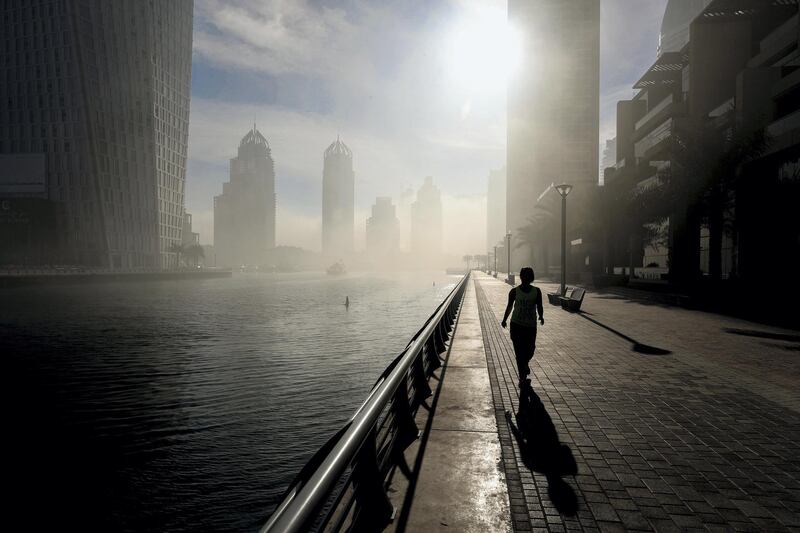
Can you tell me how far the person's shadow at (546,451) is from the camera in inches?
183

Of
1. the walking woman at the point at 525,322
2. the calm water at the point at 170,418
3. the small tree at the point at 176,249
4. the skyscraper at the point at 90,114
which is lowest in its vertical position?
the calm water at the point at 170,418

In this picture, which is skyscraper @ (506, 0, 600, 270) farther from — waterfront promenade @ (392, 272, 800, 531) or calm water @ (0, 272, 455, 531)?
waterfront promenade @ (392, 272, 800, 531)

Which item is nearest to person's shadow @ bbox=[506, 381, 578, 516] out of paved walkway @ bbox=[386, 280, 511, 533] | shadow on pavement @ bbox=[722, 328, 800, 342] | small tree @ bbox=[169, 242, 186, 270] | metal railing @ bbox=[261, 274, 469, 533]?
paved walkway @ bbox=[386, 280, 511, 533]

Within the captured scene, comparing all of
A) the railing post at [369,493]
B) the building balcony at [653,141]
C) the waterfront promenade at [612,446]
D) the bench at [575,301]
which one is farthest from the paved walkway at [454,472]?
the building balcony at [653,141]

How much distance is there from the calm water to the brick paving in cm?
391

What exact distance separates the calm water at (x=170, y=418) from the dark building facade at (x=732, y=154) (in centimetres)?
1870

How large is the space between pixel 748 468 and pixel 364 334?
835 inches

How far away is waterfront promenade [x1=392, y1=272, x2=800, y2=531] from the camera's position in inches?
171

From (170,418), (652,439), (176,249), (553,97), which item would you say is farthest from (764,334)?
(553,97)

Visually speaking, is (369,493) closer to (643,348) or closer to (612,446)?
(612,446)

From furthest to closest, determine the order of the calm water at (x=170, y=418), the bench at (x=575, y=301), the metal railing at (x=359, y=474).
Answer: the bench at (x=575, y=301) → the calm water at (x=170, y=418) → the metal railing at (x=359, y=474)

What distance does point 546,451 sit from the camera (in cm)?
575

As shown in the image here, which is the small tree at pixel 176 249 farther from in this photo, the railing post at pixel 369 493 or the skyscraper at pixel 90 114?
the railing post at pixel 369 493

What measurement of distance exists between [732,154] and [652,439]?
26.4m
